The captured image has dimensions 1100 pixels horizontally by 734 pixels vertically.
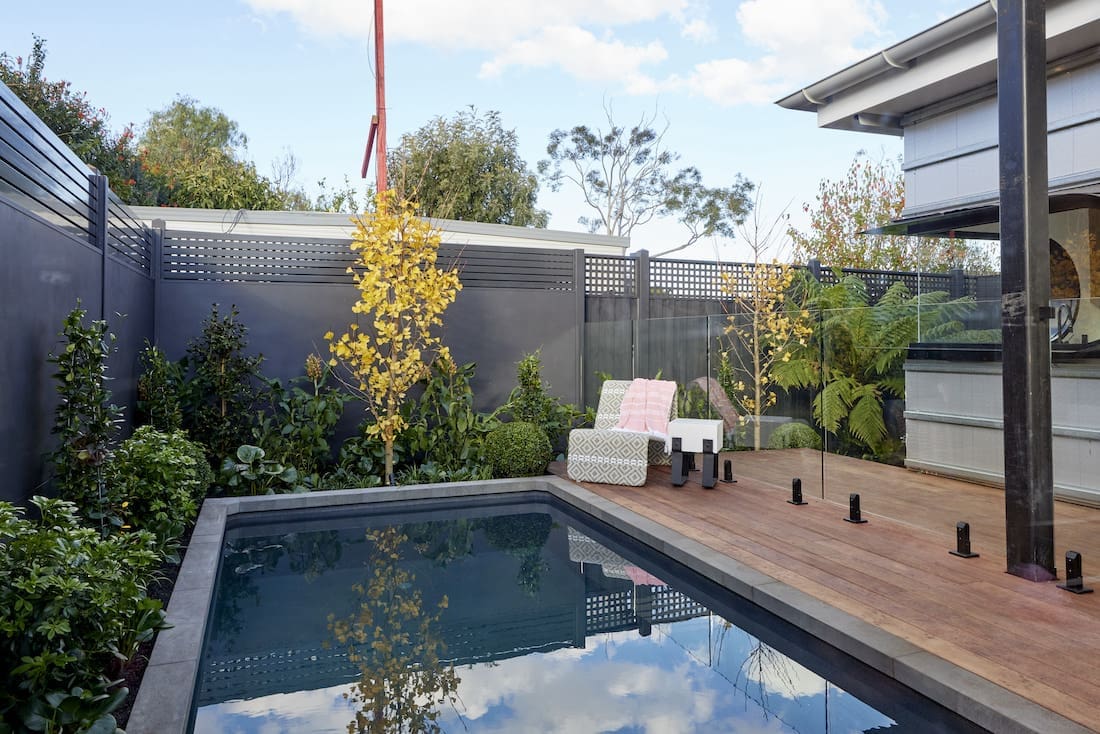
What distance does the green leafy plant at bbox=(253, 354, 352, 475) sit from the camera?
714 cm

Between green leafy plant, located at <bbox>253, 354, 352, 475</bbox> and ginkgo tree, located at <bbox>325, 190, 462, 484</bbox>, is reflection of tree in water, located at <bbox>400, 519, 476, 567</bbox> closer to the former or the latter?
ginkgo tree, located at <bbox>325, 190, 462, 484</bbox>

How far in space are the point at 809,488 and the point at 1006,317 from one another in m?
2.28

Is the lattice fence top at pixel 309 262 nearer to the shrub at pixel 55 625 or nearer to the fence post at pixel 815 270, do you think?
the fence post at pixel 815 270

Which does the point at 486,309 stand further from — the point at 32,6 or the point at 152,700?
the point at 32,6

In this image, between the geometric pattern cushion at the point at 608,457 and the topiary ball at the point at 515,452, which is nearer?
the geometric pattern cushion at the point at 608,457

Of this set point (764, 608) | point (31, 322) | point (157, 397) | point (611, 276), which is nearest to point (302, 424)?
point (157, 397)

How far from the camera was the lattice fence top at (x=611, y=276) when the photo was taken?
30.3 feet

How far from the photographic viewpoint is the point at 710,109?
2205 centimetres

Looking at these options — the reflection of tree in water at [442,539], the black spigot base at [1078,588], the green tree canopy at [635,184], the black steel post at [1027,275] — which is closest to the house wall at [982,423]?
the black steel post at [1027,275]

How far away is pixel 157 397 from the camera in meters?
6.18

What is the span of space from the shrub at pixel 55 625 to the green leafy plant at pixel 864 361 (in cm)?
430

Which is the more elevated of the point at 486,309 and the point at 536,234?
the point at 536,234

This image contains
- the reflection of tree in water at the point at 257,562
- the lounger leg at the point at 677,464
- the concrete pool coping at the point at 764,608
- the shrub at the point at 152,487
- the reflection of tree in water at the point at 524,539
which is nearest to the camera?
the concrete pool coping at the point at 764,608

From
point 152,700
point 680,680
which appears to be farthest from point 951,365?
point 152,700
